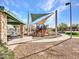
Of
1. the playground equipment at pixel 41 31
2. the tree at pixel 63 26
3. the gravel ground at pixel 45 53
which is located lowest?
the gravel ground at pixel 45 53

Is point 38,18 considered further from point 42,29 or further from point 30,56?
point 30,56

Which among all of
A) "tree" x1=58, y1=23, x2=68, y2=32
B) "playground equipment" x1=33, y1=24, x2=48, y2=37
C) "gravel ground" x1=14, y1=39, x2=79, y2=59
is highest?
"tree" x1=58, y1=23, x2=68, y2=32

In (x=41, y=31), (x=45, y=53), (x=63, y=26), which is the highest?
(x=63, y=26)

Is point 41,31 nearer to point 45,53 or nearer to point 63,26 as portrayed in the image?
point 45,53

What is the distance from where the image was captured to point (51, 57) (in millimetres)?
9758

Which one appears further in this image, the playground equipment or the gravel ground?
the playground equipment

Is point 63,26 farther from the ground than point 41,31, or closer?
farther from the ground

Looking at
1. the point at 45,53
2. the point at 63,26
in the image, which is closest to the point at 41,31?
the point at 45,53

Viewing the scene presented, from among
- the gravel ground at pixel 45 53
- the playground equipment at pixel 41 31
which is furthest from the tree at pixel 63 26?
the gravel ground at pixel 45 53

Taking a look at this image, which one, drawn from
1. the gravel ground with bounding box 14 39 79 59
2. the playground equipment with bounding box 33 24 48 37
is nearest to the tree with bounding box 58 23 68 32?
the playground equipment with bounding box 33 24 48 37

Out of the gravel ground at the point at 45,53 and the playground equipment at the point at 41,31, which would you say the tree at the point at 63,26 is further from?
the gravel ground at the point at 45,53

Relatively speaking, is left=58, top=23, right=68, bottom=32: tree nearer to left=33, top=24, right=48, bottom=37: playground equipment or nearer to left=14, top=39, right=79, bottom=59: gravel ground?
left=33, top=24, right=48, bottom=37: playground equipment

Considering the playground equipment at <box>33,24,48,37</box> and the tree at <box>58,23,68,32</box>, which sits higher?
the tree at <box>58,23,68,32</box>

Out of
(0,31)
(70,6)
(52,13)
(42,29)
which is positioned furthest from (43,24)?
(0,31)
